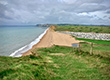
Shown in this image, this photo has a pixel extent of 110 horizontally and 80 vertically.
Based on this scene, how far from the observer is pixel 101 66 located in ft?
35.7

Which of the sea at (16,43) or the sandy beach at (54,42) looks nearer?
the sea at (16,43)

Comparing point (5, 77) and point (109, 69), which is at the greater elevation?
point (5, 77)

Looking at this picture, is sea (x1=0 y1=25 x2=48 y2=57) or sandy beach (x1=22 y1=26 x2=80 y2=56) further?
sandy beach (x1=22 y1=26 x2=80 y2=56)

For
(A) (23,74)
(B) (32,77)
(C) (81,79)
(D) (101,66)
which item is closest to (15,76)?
(A) (23,74)

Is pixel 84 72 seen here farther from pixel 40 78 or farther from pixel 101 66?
pixel 40 78

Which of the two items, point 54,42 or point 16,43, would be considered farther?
point 54,42

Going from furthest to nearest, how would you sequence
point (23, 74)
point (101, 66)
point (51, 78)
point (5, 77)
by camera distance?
point (101, 66) → point (51, 78) → point (23, 74) → point (5, 77)

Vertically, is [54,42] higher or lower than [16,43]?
Result: higher

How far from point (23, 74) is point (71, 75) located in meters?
4.78

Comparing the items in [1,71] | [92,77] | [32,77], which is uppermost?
[1,71]

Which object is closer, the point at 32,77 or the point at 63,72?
the point at 32,77

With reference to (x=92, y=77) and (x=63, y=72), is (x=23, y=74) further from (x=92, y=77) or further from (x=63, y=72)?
(x=92, y=77)

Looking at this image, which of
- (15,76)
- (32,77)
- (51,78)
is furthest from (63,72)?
(15,76)

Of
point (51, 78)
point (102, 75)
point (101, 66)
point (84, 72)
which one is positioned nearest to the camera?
point (51, 78)
